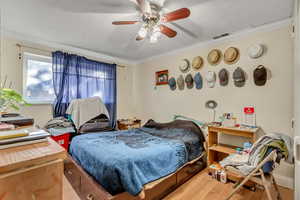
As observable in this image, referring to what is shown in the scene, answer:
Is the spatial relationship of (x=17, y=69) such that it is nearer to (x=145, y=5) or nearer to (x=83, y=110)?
(x=83, y=110)

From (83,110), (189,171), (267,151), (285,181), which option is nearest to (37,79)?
(83,110)

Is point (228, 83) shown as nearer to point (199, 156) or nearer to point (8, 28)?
point (199, 156)

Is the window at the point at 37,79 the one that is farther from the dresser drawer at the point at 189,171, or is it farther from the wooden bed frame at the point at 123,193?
the dresser drawer at the point at 189,171

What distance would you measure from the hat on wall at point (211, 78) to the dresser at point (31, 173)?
2881mm

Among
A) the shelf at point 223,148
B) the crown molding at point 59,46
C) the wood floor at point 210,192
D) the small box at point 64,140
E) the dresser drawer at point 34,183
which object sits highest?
the crown molding at point 59,46

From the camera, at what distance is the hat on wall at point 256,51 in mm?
2360

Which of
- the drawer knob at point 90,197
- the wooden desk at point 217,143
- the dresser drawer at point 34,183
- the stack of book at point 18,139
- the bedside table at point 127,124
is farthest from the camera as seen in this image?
the bedside table at point 127,124

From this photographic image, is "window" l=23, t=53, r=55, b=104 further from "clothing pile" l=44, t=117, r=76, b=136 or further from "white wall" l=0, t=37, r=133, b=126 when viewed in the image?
"clothing pile" l=44, t=117, r=76, b=136

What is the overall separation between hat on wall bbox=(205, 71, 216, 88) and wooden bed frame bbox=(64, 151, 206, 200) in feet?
4.75

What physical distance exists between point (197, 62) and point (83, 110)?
265 centimetres

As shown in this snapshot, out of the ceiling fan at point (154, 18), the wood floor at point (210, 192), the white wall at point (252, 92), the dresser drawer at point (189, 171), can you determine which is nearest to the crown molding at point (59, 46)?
the white wall at point (252, 92)

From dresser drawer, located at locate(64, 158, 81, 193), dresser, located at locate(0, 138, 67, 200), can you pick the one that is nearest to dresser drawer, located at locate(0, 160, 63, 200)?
dresser, located at locate(0, 138, 67, 200)

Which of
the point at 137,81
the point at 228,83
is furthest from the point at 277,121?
the point at 137,81

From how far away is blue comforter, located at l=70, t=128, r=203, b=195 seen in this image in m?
1.47
